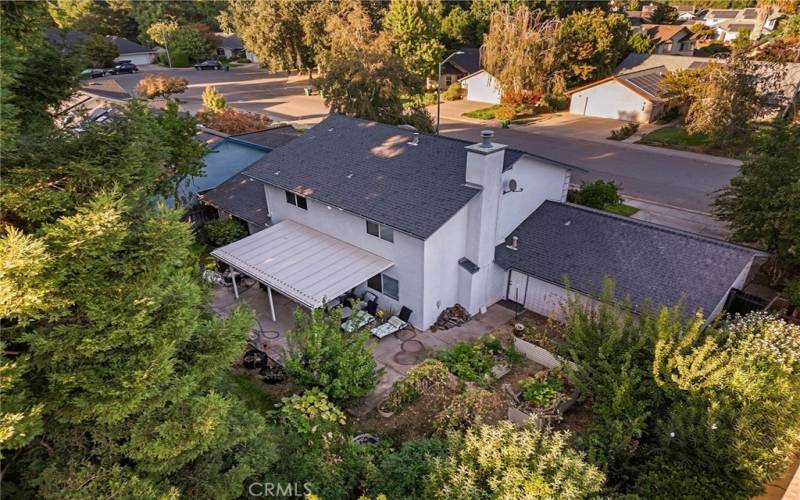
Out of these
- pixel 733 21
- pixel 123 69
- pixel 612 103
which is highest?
pixel 733 21

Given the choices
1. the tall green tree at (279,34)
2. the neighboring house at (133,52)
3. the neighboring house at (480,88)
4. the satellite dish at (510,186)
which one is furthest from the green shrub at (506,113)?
the neighboring house at (133,52)

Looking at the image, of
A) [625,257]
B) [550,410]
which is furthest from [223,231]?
[625,257]

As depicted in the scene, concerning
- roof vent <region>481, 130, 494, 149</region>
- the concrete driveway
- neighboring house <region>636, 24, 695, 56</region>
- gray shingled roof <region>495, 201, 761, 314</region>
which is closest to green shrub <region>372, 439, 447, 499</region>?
gray shingled roof <region>495, 201, 761, 314</region>

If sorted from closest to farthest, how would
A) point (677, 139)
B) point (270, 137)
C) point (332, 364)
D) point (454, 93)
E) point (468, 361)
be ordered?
point (332, 364) < point (468, 361) < point (270, 137) < point (677, 139) < point (454, 93)

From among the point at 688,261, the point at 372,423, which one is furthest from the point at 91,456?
the point at 688,261

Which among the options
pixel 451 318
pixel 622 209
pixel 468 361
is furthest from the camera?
pixel 622 209

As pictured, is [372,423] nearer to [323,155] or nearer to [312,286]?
[312,286]

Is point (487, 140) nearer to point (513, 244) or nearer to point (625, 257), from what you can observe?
point (513, 244)
